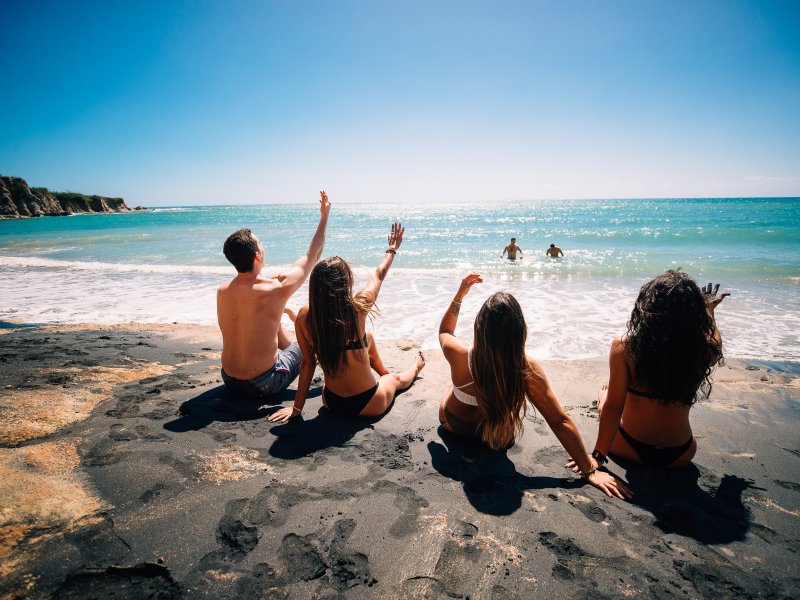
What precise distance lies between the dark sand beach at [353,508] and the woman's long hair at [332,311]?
0.71 meters

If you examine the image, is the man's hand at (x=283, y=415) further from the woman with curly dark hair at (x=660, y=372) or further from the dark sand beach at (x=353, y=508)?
the woman with curly dark hair at (x=660, y=372)

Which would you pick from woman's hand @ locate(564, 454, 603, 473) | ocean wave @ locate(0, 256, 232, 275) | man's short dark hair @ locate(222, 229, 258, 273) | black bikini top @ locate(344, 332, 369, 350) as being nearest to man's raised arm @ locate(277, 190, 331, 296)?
man's short dark hair @ locate(222, 229, 258, 273)

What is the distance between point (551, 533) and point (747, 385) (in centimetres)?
425

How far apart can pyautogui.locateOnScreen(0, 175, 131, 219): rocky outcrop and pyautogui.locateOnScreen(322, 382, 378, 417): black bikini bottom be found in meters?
70.2

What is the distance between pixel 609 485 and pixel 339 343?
2.29 metres

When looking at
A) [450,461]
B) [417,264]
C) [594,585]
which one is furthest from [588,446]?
[417,264]

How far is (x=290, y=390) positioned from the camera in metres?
4.27

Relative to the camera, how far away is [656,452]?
113 inches

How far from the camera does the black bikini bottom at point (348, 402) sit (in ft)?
11.5

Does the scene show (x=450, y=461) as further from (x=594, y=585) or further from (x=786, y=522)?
(x=786, y=522)

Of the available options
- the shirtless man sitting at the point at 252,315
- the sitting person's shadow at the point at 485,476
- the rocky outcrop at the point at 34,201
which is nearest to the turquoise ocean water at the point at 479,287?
the shirtless man sitting at the point at 252,315

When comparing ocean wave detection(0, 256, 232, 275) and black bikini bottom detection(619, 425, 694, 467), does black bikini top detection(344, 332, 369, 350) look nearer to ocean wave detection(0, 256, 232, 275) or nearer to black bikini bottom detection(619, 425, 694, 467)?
black bikini bottom detection(619, 425, 694, 467)

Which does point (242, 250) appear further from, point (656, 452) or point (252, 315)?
point (656, 452)

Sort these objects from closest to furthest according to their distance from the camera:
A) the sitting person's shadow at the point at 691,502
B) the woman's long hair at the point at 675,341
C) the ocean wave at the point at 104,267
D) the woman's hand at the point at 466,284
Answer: the sitting person's shadow at the point at 691,502 → the woman's long hair at the point at 675,341 → the woman's hand at the point at 466,284 → the ocean wave at the point at 104,267
